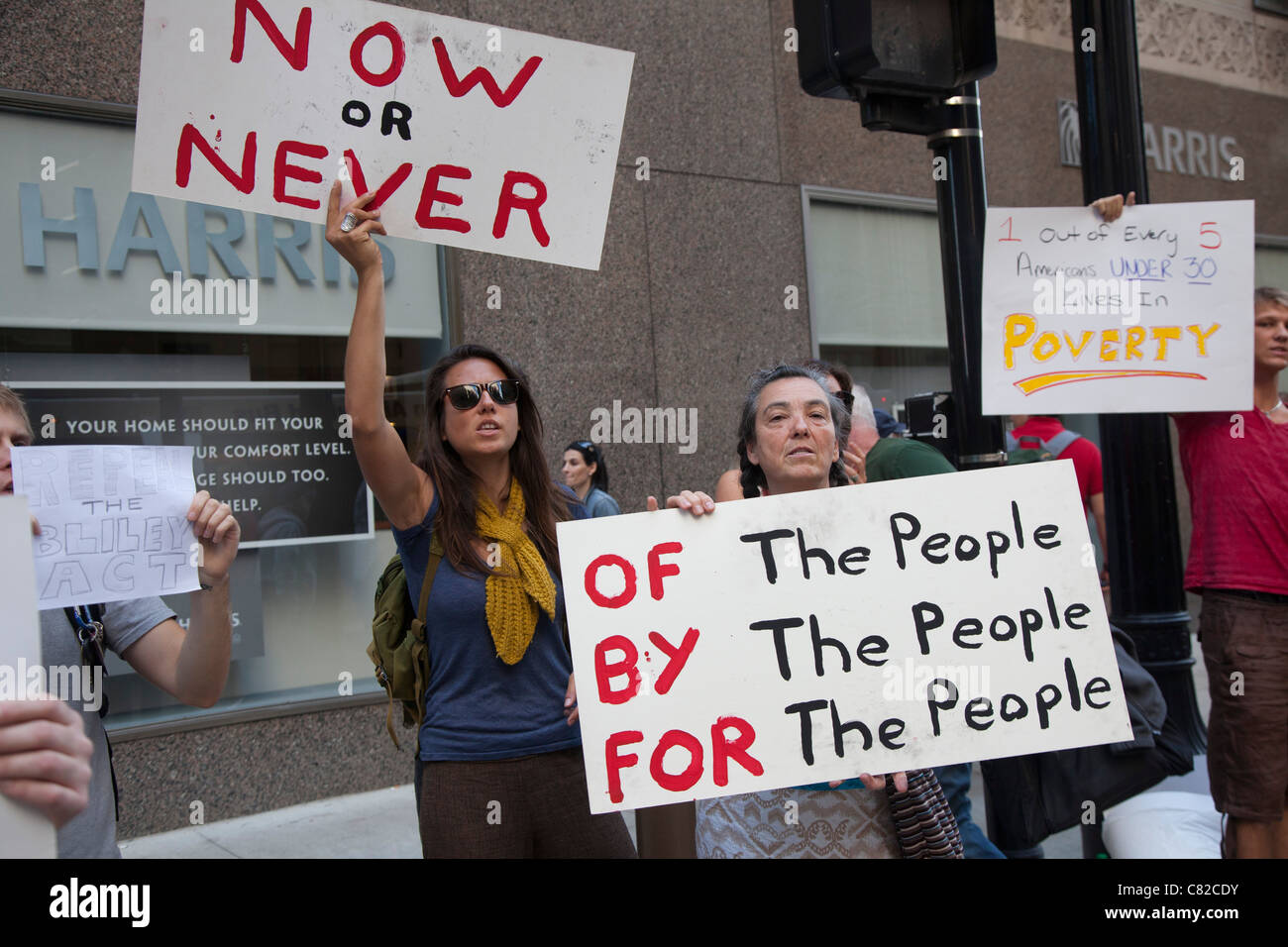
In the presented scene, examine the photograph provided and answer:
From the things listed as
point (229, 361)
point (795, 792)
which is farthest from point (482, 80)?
point (229, 361)

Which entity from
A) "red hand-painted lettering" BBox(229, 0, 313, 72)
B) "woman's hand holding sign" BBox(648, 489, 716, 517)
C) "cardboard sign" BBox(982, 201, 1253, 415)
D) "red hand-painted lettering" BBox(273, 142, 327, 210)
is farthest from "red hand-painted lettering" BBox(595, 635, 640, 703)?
"cardboard sign" BBox(982, 201, 1253, 415)

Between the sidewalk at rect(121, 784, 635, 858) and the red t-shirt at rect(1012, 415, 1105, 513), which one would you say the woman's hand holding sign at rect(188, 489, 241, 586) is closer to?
the sidewalk at rect(121, 784, 635, 858)

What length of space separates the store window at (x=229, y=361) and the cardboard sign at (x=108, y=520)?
11.6ft

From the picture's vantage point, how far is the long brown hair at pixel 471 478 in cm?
267

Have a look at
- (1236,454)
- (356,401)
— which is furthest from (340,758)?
(1236,454)

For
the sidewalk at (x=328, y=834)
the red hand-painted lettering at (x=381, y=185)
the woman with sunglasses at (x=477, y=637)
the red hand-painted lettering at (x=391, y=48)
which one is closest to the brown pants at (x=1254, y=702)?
the sidewalk at (x=328, y=834)

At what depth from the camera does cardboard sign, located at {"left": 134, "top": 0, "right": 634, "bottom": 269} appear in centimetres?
258

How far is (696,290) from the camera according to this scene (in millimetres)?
7348

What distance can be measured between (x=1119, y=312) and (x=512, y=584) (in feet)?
7.41

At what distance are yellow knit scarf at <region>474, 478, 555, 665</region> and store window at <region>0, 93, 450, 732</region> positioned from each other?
11.1ft

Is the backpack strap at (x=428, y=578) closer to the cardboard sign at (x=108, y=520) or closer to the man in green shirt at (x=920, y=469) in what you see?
the cardboard sign at (x=108, y=520)

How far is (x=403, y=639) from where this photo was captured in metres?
2.74

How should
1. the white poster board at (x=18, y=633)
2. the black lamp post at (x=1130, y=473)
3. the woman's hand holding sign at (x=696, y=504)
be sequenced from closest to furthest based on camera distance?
the white poster board at (x=18, y=633) < the woman's hand holding sign at (x=696, y=504) < the black lamp post at (x=1130, y=473)
